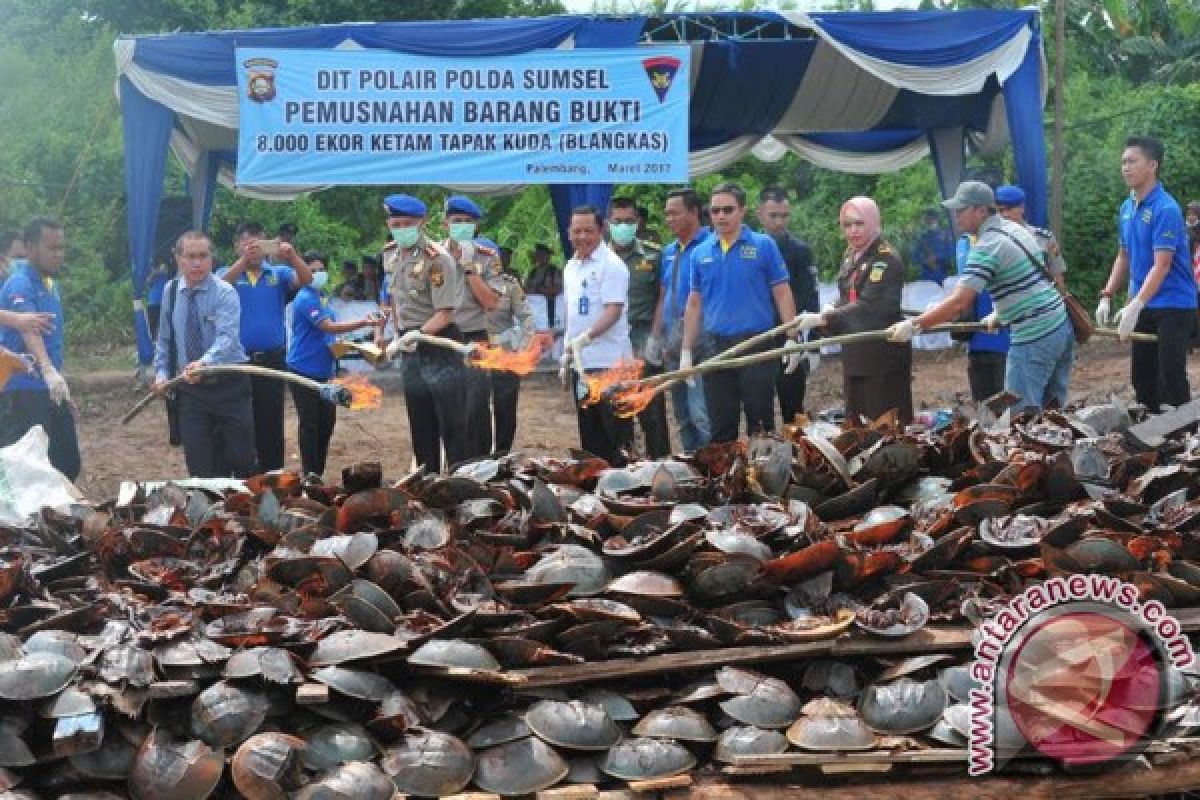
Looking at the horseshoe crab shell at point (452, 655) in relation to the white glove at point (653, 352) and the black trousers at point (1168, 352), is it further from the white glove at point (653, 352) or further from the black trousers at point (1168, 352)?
the black trousers at point (1168, 352)

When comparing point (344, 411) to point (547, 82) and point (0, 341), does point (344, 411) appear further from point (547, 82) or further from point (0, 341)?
point (0, 341)

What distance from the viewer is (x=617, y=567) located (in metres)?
4.39

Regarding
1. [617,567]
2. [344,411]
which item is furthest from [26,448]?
[344,411]

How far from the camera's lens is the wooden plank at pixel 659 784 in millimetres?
3723

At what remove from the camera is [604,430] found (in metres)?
9.13

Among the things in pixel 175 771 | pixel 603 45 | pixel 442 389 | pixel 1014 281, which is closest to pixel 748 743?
pixel 175 771

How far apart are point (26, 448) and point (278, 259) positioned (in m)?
4.55

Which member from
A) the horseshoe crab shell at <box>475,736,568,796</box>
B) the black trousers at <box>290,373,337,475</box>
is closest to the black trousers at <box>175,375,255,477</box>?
the black trousers at <box>290,373,337,475</box>

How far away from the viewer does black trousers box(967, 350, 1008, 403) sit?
944cm

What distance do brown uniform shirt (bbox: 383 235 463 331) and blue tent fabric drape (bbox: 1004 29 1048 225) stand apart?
5916mm

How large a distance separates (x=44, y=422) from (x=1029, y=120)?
852 centimetres

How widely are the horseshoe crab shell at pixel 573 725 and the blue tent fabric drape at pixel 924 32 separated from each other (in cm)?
993

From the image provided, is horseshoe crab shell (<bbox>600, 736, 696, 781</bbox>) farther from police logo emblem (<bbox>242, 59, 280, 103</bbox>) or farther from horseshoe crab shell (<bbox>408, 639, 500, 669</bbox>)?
police logo emblem (<bbox>242, 59, 280, 103</bbox>)

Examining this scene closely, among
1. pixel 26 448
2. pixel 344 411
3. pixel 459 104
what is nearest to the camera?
pixel 26 448
